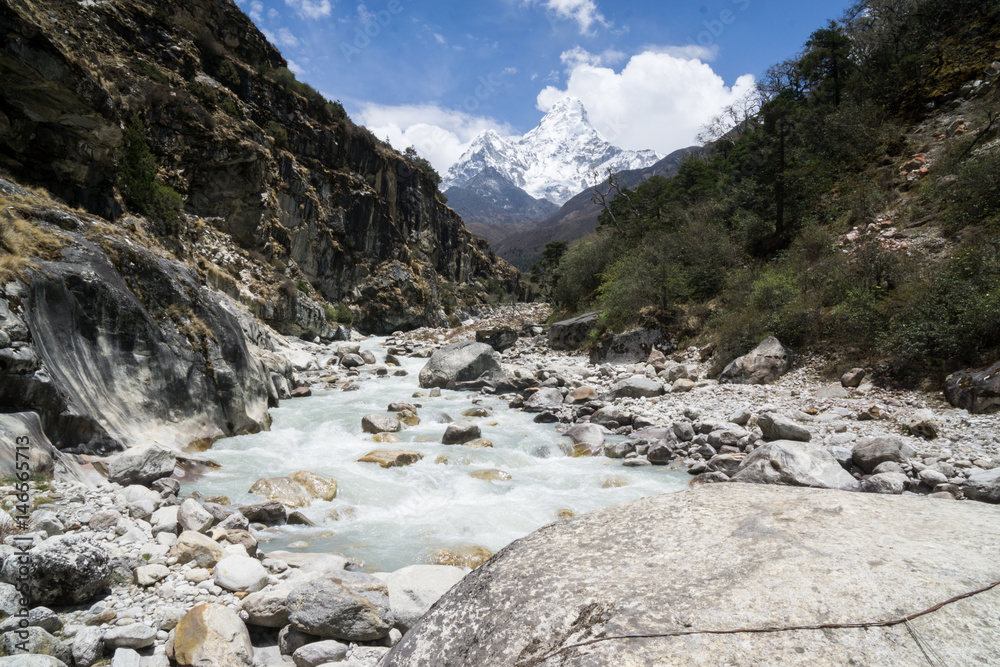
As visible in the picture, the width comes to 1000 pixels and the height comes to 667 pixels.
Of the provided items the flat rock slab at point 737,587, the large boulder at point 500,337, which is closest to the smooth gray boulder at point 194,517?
the flat rock slab at point 737,587

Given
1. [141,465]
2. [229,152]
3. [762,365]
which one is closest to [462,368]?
[762,365]

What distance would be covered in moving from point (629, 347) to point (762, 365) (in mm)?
6104

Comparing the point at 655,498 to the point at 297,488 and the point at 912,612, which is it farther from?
the point at 297,488

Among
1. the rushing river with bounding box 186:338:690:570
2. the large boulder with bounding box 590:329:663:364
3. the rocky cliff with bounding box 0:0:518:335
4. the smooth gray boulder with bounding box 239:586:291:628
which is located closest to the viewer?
the smooth gray boulder with bounding box 239:586:291:628

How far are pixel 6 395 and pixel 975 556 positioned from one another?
7.93 meters

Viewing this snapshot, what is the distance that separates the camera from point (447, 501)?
6.96 m

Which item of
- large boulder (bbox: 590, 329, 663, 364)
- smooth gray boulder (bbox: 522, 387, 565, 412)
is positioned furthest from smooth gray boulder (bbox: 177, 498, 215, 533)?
large boulder (bbox: 590, 329, 663, 364)

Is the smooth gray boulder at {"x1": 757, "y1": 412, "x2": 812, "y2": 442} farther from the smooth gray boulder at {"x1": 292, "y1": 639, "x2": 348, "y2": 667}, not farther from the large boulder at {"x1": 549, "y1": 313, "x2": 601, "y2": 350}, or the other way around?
the large boulder at {"x1": 549, "y1": 313, "x2": 601, "y2": 350}

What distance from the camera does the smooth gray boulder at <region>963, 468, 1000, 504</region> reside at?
16.4 ft

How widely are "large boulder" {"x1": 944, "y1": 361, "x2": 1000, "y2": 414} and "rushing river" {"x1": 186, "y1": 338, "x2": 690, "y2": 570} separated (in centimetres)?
492

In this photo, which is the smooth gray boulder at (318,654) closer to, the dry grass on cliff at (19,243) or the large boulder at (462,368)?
the dry grass on cliff at (19,243)

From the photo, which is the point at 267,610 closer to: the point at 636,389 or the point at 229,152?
the point at 636,389

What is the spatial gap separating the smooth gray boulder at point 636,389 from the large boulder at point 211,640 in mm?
11007

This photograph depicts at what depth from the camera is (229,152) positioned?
26.0 meters
